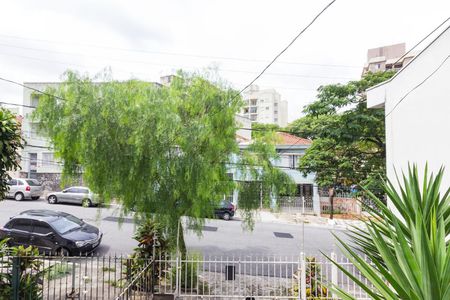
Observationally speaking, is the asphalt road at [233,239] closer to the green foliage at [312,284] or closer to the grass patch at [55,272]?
the grass patch at [55,272]

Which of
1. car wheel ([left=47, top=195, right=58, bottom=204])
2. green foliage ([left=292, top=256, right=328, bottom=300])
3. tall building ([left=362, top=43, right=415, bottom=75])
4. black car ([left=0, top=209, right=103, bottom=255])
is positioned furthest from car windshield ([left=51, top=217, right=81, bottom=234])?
tall building ([left=362, top=43, right=415, bottom=75])

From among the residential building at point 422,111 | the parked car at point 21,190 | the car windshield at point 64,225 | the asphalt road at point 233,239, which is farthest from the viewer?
the parked car at point 21,190

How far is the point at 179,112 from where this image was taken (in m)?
7.19

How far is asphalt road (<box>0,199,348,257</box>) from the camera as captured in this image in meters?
11.9

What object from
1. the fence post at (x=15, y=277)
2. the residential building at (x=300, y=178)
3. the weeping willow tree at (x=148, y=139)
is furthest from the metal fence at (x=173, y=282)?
the residential building at (x=300, y=178)

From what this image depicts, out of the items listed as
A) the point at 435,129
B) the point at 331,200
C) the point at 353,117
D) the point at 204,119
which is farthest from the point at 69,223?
the point at 331,200

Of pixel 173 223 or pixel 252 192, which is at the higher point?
pixel 252 192

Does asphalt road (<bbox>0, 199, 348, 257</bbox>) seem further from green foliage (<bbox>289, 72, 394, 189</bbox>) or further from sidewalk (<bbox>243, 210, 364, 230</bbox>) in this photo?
green foliage (<bbox>289, 72, 394, 189</bbox>)

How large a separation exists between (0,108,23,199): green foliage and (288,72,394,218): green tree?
33.0 ft

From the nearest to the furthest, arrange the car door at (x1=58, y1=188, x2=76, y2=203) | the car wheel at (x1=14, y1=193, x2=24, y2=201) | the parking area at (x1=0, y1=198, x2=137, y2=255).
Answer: the parking area at (x1=0, y1=198, x2=137, y2=255) < the car door at (x1=58, y1=188, x2=76, y2=203) < the car wheel at (x1=14, y1=193, x2=24, y2=201)

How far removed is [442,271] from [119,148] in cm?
614

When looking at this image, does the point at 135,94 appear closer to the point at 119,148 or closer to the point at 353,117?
the point at 119,148

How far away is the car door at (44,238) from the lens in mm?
9773

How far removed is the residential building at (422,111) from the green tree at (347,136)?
5317mm
